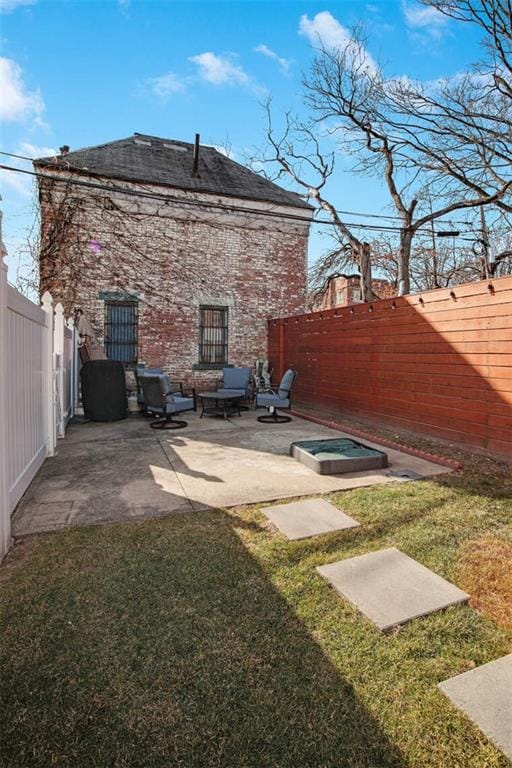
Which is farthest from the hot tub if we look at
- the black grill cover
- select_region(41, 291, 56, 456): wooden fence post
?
the black grill cover

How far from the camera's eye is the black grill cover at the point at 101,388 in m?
7.29

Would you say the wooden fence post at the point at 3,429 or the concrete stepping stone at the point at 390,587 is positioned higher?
the wooden fence post at the point at 3,429

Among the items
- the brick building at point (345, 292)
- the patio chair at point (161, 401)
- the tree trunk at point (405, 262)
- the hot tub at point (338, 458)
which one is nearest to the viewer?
the hot tub at point (338, 458)

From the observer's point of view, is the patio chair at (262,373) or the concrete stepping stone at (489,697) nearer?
the concrete stepping stone at (489,697)

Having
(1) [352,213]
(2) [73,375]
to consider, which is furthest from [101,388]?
(1) [352,213]

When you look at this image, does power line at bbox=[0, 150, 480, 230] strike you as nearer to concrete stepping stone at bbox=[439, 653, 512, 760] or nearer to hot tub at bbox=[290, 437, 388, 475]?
hot tub at bbox=[290, 437, 388, 475]

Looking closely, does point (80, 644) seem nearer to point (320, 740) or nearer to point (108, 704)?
point (108, 704)

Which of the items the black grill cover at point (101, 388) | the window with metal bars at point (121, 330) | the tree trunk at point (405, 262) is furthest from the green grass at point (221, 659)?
the tree trunk at point (405, 262)

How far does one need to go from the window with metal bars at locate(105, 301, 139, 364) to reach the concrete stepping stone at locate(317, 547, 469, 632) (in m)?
8.31

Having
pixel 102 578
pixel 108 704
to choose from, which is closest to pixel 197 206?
pixel 102 578

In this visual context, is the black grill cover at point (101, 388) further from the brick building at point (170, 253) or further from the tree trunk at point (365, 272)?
the tree trunk at point (365, 272)

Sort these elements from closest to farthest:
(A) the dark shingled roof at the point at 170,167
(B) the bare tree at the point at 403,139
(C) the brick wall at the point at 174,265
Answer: (C) the brick wall at the point at 174,265
(A) the dark shingled roof at the point at 170,167
(B) the bare tree at the point at 403,139

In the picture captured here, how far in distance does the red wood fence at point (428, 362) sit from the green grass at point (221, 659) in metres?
2.56

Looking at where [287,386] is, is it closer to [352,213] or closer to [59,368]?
[59,368]
